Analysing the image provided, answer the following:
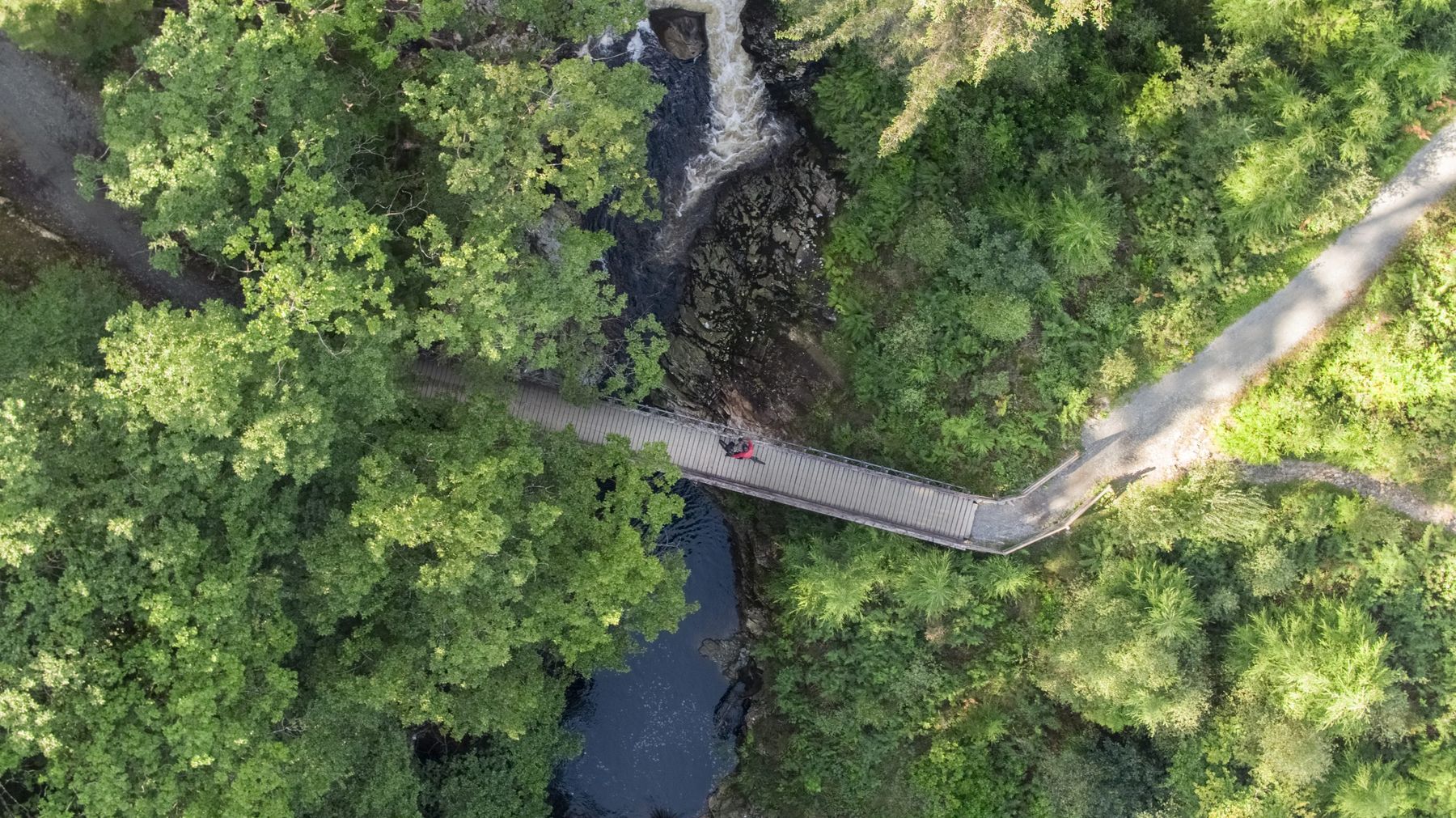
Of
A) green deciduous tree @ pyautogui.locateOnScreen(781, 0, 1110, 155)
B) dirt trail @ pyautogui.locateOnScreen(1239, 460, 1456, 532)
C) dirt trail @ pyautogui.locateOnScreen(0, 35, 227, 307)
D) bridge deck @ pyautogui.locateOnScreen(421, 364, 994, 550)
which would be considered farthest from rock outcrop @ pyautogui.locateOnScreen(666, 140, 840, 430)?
dirt trail @ pyautogui.locateOnScreen(0, 35, 227, 307)

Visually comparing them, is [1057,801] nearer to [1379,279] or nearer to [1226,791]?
[1226,791]

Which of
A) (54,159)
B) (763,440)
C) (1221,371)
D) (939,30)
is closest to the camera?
(939,30)

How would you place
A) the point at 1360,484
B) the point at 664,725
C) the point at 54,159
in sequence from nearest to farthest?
1. the point at 54,159
2. the point at 1360,484
3. the point at 664,725

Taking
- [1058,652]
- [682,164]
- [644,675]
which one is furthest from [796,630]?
[682,164]

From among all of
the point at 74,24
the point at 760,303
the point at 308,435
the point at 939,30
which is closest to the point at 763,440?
the point at 760,303

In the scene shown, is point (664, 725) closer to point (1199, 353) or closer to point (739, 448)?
point (739, 448)

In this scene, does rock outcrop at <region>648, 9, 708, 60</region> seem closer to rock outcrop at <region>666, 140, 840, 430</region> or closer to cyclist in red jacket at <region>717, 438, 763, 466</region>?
rock outcrop at <region>666, 140, 840, 430</region>
